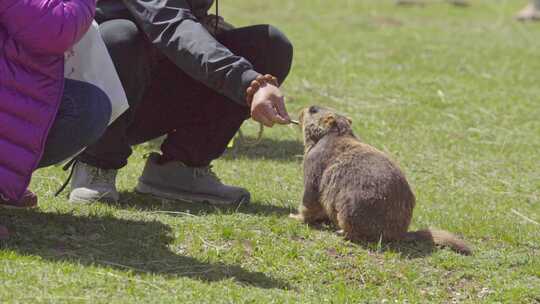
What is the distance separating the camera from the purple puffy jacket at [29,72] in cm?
376

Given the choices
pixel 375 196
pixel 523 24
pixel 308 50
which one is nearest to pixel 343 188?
pixel 375 196

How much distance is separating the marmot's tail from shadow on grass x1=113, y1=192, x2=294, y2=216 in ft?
2.24

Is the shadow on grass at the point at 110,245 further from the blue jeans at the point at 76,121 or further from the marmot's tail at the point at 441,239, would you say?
the marmot's tail at the point at 441,239

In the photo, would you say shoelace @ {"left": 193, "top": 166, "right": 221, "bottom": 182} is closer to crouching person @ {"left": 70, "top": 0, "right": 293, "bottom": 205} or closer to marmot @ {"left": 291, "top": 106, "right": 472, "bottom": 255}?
crouching person @ {"left": 70, "top": 0, "right": 293, "bottom": 205}

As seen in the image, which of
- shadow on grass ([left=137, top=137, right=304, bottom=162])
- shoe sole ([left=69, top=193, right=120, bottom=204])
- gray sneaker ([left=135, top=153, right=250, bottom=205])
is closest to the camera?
shoe sole ([left=69, top=193, right=120, bottom=204])

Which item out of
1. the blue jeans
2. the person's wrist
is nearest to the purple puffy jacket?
the blue jeans

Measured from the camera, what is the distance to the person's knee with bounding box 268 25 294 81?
16.2ft

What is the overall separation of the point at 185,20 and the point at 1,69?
87 cm

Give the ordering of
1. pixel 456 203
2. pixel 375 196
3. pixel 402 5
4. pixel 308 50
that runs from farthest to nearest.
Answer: pixel 402 5, pixel 308 50, pixel 456 203, pixel 375 196

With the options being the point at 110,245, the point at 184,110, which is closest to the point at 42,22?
the point at 110,245

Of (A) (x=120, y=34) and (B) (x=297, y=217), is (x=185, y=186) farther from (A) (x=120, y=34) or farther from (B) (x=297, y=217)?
(A) (x=120, y=34)

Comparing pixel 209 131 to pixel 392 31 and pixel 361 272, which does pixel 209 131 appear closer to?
pixel 361 272

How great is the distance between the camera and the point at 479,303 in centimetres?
409

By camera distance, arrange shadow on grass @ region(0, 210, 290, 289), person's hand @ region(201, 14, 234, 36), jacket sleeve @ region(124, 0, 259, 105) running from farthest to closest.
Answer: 1. person's hand @ region(201, 14, 234, 36)
2. jacket sleeve @ region(124, 0, 259, 105)
3. shadow on grass @ region(0, 210, 290, 289)
